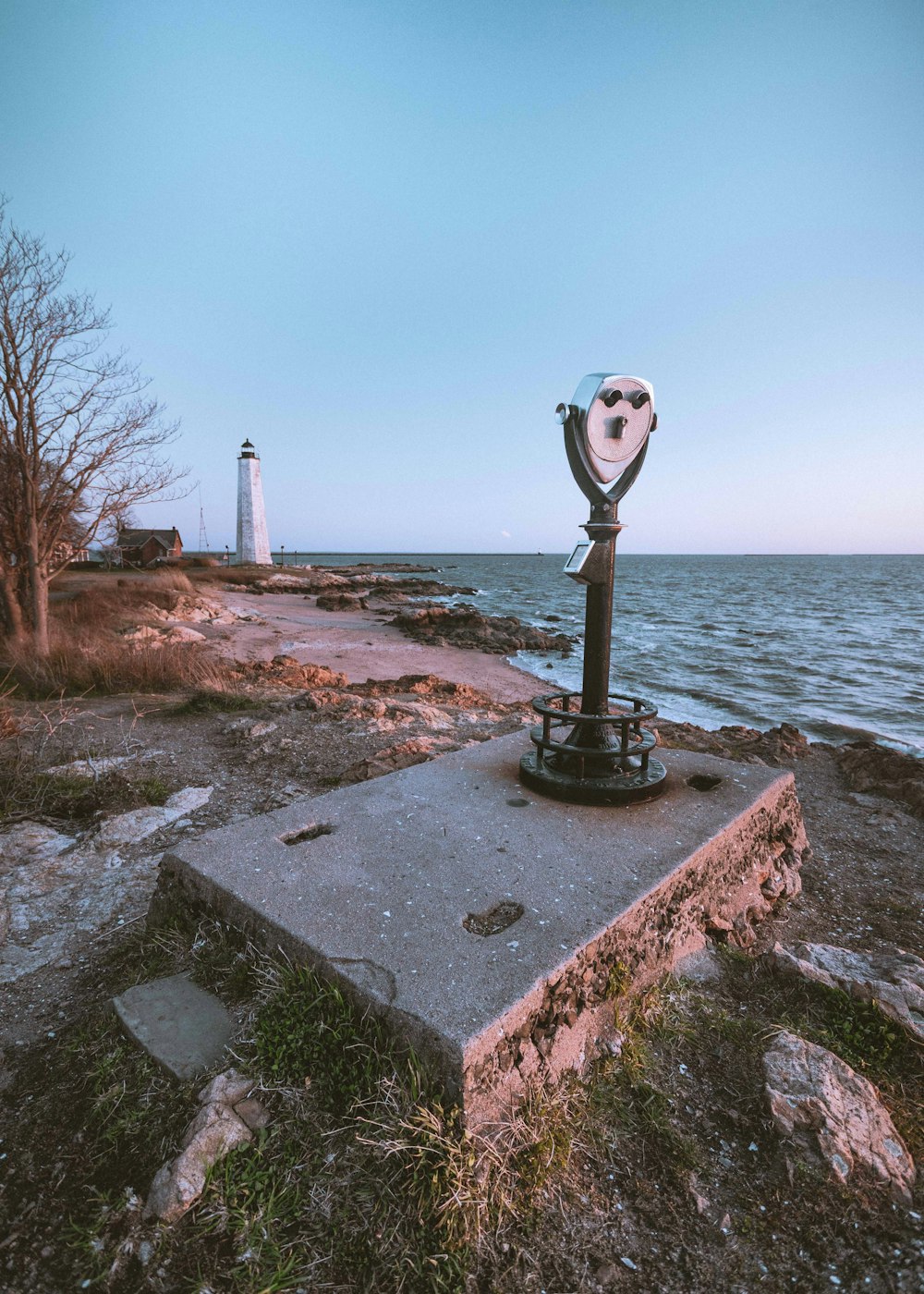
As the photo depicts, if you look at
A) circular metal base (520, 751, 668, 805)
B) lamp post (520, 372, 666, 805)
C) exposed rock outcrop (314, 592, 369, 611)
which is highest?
lamp post (520, 372, 666, 805)

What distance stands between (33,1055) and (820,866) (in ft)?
16.3

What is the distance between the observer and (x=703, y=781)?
13.0 feet

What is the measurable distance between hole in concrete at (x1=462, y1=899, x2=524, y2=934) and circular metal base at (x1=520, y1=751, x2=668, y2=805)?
1.08m

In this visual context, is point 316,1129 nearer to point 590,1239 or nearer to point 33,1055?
point 590,1239

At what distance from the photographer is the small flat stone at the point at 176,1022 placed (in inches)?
85.3

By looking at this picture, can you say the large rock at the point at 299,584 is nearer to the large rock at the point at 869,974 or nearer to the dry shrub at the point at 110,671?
the dry shrub at the point at 110,671

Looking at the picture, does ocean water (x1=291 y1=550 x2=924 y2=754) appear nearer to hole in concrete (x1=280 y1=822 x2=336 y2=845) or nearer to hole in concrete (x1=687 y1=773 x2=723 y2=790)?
hole in concrete (x1=687 y1=773 x2=723 y2=790)

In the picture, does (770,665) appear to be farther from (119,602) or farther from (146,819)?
(119,602)

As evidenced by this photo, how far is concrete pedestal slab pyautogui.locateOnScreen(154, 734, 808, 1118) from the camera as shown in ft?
6.70

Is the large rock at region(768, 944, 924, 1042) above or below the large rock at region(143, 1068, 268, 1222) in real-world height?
below

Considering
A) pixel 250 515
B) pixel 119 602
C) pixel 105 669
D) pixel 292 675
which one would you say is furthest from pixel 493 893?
pixel 250 515

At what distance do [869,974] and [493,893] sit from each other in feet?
6.20

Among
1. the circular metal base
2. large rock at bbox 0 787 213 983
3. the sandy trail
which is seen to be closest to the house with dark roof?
the sandy trail

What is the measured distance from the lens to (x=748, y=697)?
1388cm
